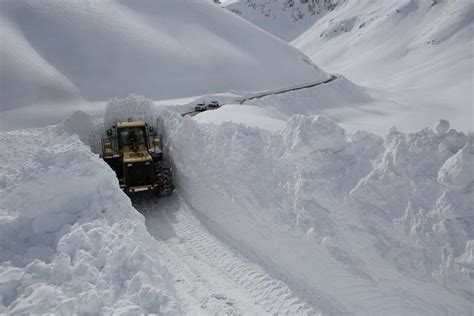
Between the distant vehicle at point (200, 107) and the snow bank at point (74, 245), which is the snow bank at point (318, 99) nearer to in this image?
the distant vehicle at point (200, 107)

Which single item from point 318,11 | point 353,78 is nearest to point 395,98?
point 353,78

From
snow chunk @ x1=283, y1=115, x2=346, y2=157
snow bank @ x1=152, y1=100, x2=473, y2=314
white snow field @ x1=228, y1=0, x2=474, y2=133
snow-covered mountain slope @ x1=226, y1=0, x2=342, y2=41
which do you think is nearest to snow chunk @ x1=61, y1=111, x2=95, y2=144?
snow bank @ x1=152, y1=100, x2=473, y2=314

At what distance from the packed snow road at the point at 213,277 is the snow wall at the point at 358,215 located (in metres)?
0.39

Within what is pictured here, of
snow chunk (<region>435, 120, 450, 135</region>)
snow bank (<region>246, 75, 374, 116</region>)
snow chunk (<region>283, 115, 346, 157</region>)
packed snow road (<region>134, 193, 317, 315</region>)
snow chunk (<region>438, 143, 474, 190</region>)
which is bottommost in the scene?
packed snow road (<region>134, 193, 317, 315</region>)

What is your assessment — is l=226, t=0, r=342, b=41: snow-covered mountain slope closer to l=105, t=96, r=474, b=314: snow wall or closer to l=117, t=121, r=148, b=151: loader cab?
l=117, t=121, r=148, b=151: loader cab

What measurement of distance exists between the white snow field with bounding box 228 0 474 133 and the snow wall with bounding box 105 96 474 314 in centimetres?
1631

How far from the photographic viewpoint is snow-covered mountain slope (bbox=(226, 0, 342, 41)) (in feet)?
456

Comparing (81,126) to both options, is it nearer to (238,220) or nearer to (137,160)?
(137,160)

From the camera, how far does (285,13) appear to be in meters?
151

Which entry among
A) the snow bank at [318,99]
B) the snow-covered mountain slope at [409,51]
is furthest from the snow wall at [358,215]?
the snow-covered mountain slope at [409,51]

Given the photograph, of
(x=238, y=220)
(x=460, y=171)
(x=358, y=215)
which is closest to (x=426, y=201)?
(x=460, y=171)

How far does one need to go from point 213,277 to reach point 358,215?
146 inches

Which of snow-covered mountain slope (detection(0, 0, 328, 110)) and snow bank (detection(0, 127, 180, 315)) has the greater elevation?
snow-covered mountain slope (detection(0, 0, 328, 110))

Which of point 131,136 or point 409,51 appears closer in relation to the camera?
point 131,136
